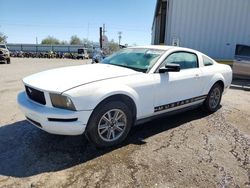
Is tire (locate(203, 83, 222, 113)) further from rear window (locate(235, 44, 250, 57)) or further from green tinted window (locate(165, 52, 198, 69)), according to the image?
rear window (locate(235, 44, 250, 57))

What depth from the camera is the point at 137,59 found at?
4652mm

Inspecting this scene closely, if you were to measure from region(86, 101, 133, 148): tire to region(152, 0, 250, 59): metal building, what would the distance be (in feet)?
29.4

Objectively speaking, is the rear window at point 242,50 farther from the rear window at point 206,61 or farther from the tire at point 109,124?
the tire at point 109,124

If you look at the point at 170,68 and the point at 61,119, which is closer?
the point at 61,119

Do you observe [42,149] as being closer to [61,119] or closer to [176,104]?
[61,119]

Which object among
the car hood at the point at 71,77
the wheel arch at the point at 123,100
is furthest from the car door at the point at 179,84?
the car hood at the point at 71,77

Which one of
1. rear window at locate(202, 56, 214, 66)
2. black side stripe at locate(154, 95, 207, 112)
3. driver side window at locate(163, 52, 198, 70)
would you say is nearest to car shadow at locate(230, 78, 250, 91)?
rear window at locate(202, 56, 214, 66)

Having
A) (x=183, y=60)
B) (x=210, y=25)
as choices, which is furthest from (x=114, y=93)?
(x=210, y=25)

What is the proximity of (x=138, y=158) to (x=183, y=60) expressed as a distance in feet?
7.67

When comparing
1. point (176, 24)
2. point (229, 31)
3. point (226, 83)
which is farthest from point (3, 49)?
point (226, 83)

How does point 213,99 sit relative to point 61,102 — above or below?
below

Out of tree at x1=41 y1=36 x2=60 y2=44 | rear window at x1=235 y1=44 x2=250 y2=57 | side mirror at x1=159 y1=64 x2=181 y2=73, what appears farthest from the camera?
tree at x1=41 y1=36 x2=60 y2=44

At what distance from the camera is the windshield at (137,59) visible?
441 cm

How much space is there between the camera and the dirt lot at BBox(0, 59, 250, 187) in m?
3.06
